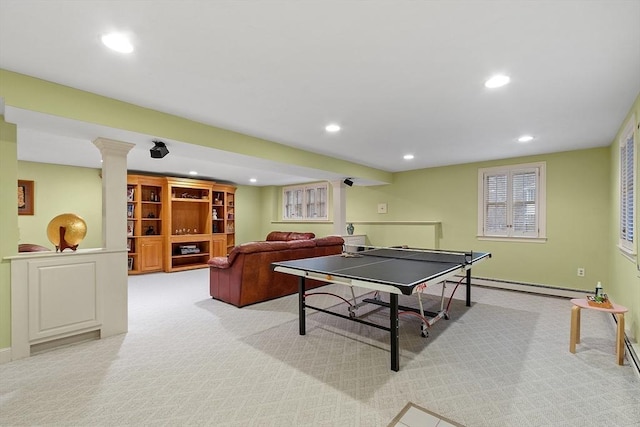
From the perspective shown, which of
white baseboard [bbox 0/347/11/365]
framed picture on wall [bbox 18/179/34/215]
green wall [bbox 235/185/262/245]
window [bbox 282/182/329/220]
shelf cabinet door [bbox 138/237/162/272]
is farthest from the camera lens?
green wall [bbox 235/185/262/245]

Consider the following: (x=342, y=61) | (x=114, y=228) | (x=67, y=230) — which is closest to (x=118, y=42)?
(x=342, y=61)

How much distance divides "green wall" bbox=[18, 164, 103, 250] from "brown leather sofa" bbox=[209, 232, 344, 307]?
3907 mm

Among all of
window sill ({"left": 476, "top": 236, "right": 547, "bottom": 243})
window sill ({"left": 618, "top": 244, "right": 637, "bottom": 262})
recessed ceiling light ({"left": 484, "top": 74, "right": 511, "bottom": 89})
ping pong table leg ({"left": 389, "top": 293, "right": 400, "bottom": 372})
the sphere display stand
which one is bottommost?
ping pong table leg ({"left": 389, "top": 293, "right": 400, "bottom": 372})

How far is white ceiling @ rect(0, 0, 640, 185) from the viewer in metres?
1.66

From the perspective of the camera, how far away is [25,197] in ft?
19.2

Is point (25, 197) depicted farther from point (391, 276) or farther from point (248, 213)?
point (391, 276)

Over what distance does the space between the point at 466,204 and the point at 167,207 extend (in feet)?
21.9

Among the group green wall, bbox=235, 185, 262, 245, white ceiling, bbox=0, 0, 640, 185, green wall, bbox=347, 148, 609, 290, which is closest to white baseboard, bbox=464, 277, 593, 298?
green wall, bbox=347, 148, 609, 290

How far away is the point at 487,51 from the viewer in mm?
2020

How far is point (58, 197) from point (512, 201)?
8935mm

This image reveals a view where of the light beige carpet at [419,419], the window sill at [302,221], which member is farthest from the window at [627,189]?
the window sill at [302,221]

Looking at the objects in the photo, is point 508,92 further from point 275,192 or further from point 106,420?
point 275,192

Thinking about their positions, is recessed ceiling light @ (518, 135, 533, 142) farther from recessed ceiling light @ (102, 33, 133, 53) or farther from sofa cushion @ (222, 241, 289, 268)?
recessed ceiling light @ (102, 33, 133, 53)

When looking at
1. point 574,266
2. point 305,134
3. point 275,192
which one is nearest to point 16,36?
point 305,134
